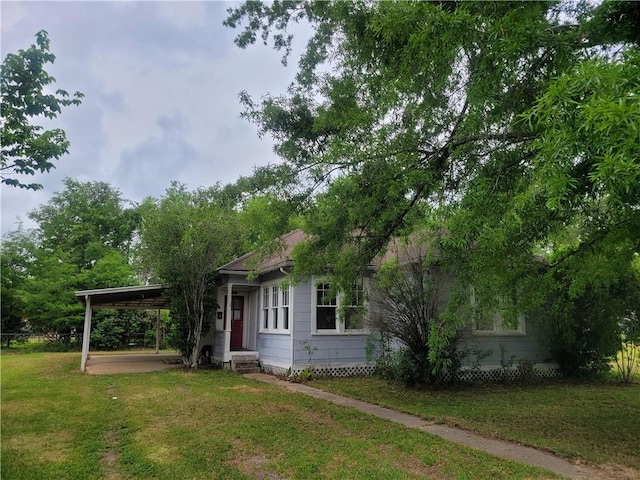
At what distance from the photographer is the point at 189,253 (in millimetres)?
12883

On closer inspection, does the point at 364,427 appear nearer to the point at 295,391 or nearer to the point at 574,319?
the point at 295,391

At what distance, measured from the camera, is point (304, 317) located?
11.7 metres

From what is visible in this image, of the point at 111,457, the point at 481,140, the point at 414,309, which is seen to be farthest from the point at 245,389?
the point at 481,140

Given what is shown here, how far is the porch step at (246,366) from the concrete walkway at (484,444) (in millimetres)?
4722

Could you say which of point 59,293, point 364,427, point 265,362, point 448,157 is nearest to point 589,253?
point 448,157

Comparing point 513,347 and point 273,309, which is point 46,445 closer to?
point 273,309

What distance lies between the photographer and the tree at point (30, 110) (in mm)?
6109

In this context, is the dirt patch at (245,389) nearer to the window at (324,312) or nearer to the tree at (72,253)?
the window at (324,312)

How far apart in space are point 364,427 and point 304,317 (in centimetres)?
552

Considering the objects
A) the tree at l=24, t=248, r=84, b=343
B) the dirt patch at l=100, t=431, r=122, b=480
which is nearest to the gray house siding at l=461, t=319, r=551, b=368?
the dirt patch at l=100, t=431, r=122, b=480

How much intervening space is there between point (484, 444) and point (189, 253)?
973 cm

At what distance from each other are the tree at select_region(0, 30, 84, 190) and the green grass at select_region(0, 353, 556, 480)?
379 cm

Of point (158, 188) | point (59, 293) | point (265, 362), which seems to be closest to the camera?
point (265, 362)

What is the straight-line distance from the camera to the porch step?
41.9ft
